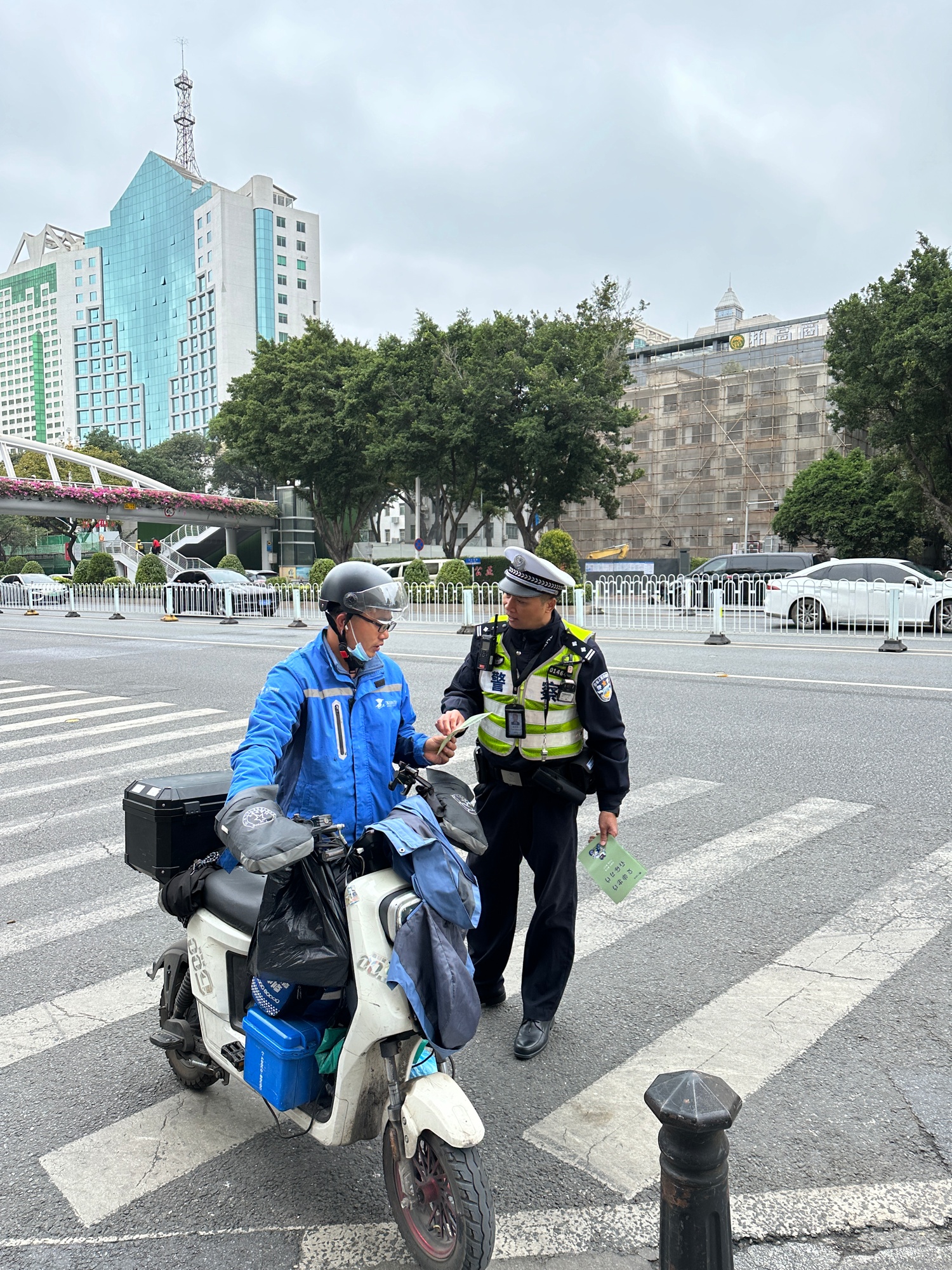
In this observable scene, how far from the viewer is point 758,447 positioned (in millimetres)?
51062

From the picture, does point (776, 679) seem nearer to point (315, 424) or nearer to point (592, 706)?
point (592, 706)

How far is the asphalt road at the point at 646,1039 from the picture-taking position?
2.35 metres

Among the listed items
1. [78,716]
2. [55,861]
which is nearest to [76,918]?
[55,861]

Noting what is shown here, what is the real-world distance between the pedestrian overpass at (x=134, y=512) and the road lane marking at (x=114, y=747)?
38498mm

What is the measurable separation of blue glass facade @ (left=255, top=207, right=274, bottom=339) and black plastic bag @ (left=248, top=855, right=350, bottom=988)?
12920cm

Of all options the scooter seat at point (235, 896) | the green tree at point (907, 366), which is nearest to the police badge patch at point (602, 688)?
the scooter seat at point (235, 896)

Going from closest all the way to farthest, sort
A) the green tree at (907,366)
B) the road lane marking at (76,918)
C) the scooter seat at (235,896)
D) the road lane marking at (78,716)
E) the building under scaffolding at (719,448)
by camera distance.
→ the scooter seat at (235,896)
the road lane marking at (76,918)
the road lane marking at (78,716)
the green tree at (907,366)
the building under scaffolding at (719,448)

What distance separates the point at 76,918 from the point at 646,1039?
2.77 meters

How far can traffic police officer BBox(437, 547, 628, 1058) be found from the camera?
324 centimetres

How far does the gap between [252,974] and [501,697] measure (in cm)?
130

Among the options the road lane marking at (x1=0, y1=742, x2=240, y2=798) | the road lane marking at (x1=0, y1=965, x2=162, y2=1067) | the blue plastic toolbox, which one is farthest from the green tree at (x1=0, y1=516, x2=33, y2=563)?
the blue plastic toolbox

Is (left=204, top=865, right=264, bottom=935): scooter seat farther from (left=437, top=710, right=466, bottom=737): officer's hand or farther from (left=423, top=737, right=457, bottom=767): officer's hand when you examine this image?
(left=437, top=710, right=466, bottom=737): officer's hand

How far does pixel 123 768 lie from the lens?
7.45m

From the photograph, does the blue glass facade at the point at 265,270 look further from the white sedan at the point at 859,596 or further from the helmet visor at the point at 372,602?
the helmet visor at the point at 372,602
